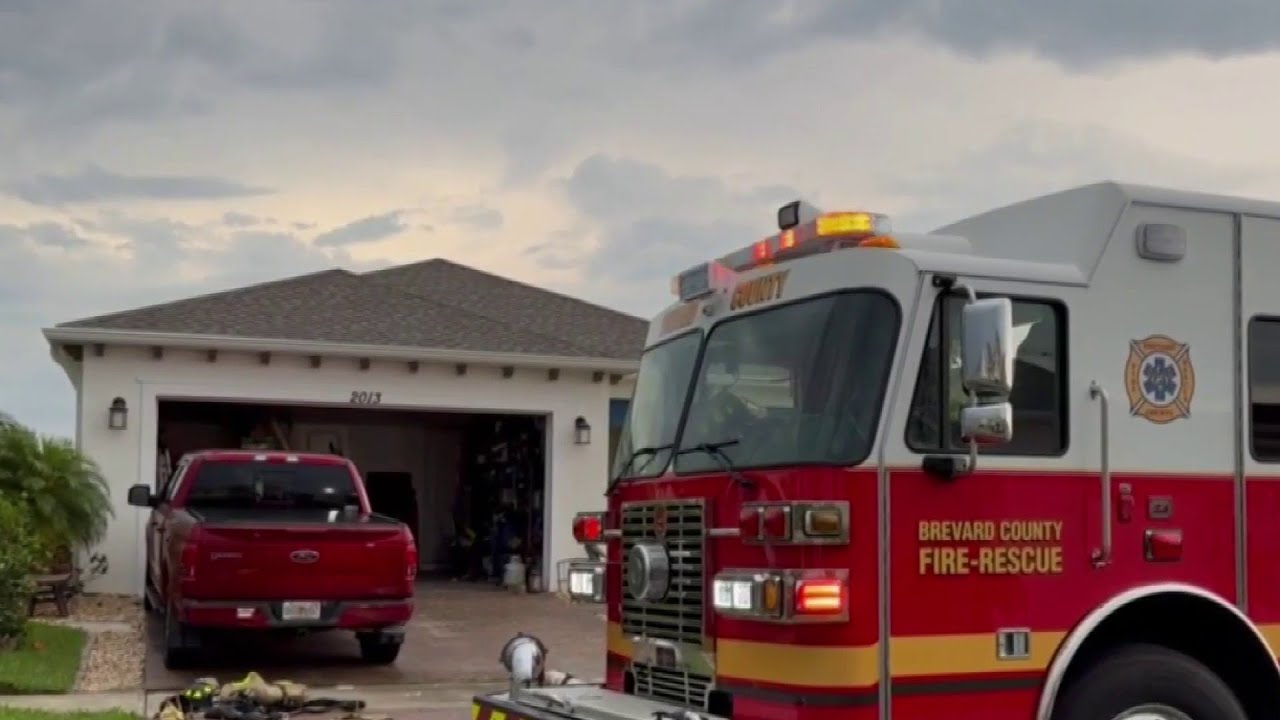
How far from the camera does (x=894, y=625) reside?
5332mm

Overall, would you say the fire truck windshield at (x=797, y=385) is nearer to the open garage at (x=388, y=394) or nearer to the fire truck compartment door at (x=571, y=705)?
the fire truck compartment door at (x=571, y=705)

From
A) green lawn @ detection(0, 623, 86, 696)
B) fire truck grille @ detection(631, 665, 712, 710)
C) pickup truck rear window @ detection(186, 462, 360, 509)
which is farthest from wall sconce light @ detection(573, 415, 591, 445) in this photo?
fire truck grille @ detection(631, 665, 712, 710)

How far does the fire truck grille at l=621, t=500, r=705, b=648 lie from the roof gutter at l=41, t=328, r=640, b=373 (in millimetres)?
11400

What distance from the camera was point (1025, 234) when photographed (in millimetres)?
6129

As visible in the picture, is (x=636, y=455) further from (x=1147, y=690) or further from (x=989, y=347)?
(x=1147, y=690)

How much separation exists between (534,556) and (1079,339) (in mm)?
15606

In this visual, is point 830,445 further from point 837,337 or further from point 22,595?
point 22,595

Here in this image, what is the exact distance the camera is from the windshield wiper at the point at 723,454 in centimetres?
566

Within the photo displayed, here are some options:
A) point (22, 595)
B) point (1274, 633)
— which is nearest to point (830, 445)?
point (1274, 633)

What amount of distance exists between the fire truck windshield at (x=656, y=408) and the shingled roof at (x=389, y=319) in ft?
39.9

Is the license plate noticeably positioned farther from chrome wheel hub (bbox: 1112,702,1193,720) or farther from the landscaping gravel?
chrome wheel hub (bbox: 1112,702,1193,720)

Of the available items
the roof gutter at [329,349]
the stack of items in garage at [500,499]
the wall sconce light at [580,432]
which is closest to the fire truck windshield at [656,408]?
the roof gutter at [329,349]

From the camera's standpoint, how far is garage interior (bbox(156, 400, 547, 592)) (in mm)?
21250

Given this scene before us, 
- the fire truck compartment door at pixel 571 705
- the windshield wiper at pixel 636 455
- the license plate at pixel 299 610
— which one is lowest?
the license plate at pixel 299 610
